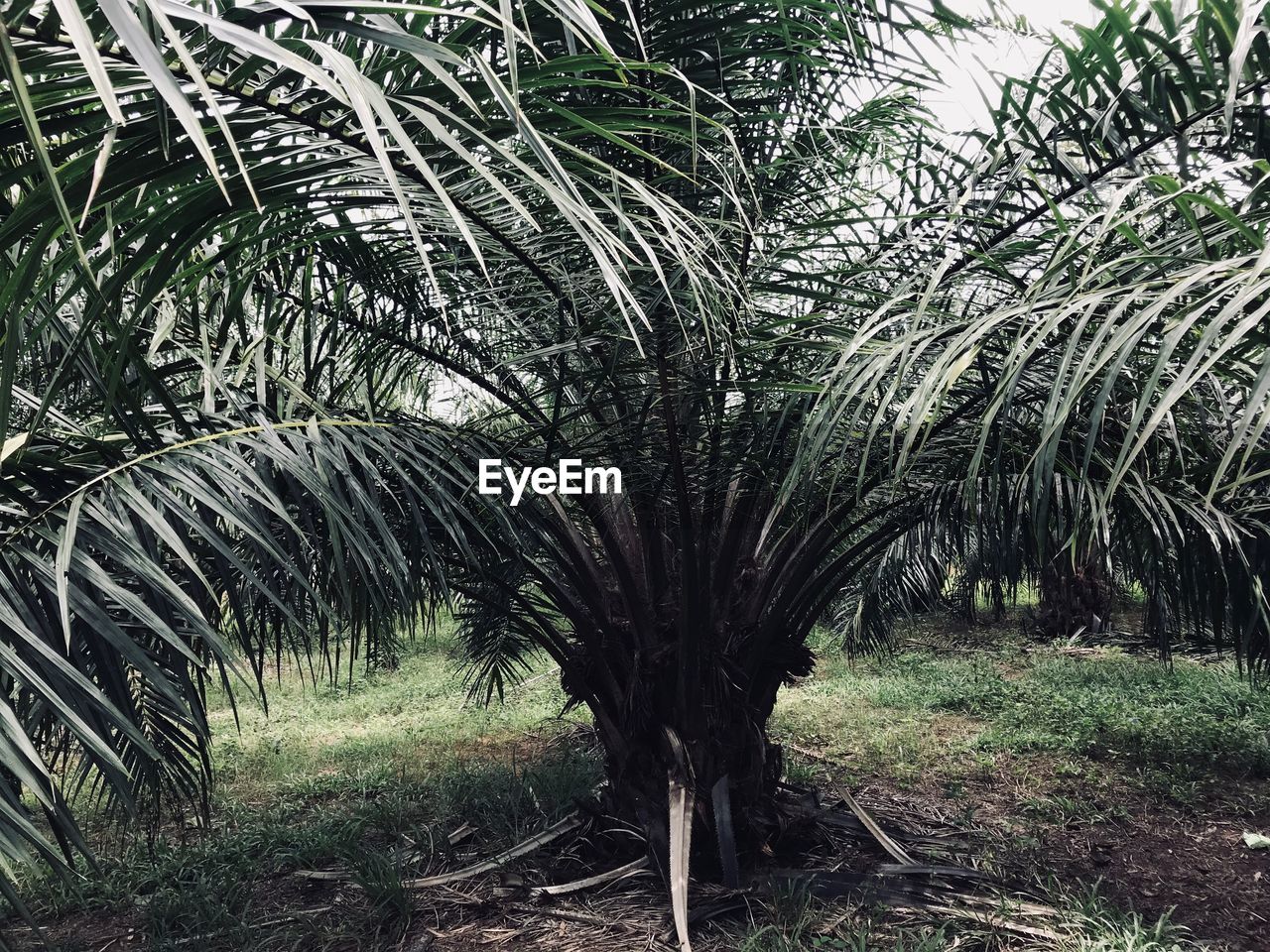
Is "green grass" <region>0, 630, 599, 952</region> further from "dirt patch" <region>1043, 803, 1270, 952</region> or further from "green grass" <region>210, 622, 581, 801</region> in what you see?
"dirt patch" <region>1043, 803, 1270, 952</region>

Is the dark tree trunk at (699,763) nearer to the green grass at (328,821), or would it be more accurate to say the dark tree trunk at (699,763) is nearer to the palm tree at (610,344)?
the palm tree at (610,344)

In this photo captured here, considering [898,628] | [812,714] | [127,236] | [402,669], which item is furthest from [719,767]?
[898,628]

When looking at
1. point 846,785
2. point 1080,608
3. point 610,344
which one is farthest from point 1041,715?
point 610,344

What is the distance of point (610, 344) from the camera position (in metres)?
1.78

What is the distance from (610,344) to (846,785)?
2.02 metres

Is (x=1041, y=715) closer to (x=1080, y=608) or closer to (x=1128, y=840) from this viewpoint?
(x=1128, y=840)

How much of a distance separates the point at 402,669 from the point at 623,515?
4540mm

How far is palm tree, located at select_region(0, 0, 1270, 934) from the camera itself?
87 cm

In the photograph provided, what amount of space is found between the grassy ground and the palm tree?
599mm

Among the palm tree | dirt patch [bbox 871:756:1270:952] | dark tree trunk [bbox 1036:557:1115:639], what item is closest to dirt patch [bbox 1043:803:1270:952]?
dirt patch [bbox 871:756:1270:952]

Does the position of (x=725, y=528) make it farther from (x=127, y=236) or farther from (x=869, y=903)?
(x=127, y=236)

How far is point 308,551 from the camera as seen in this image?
1670mm

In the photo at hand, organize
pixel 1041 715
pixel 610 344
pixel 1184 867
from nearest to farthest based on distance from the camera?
pixel 610 344, pixel 1184 867, pixel 1041 715

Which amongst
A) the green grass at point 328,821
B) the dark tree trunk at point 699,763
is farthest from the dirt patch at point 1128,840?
the green grass at point 328,821
